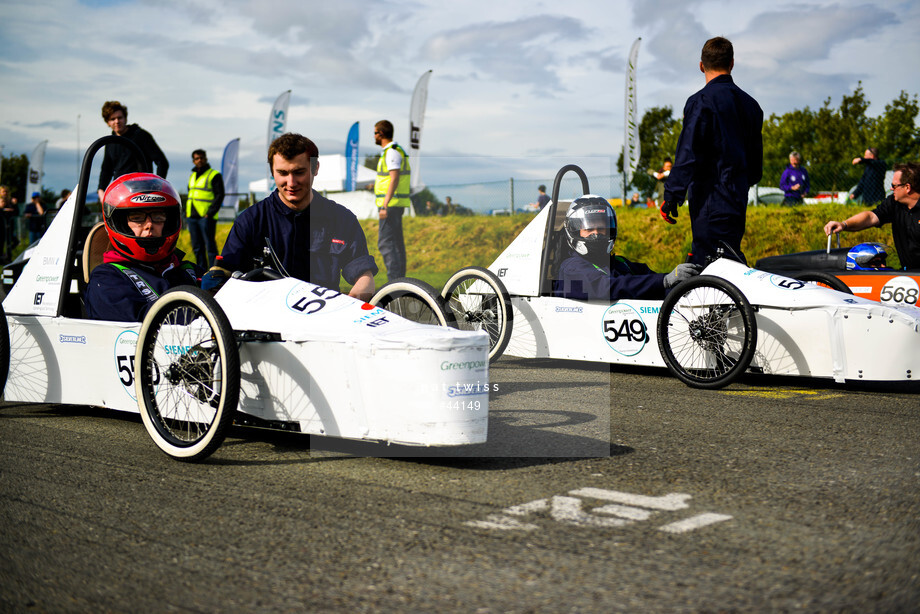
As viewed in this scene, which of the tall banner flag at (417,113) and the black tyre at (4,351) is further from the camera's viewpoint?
the tall banner flag at (417,113)

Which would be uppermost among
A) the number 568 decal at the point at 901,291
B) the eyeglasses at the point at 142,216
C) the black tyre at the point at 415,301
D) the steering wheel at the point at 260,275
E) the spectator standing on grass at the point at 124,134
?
the spectator standing on grass at the point at 124,134

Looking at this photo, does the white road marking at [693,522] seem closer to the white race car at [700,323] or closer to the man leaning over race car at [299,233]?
the man leaning over race car at [299,233]

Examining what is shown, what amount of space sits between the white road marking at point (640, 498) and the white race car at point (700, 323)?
8.16 ft

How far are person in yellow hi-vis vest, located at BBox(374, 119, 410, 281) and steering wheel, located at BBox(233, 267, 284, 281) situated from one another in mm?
6210

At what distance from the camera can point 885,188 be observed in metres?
16.3

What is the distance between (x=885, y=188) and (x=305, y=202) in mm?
14716

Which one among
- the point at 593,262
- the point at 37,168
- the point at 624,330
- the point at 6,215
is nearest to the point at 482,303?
the point at 593,262

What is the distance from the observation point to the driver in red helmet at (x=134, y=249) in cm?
458

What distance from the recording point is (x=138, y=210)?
15.3ft

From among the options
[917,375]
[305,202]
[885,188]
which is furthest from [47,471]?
[885,188]

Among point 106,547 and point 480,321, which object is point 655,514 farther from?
point 480,321

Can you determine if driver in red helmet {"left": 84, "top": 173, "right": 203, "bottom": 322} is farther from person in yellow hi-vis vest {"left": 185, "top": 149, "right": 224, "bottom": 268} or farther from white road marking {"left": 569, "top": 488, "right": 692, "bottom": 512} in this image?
person in yellow hi-vis vest {"left": 185, "top": 149, "right": 224, "bottom": 268}

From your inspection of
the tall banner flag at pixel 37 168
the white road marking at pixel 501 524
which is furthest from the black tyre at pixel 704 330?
the tall banner flag at pixel 37 168

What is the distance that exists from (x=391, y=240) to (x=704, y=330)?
556 cm
